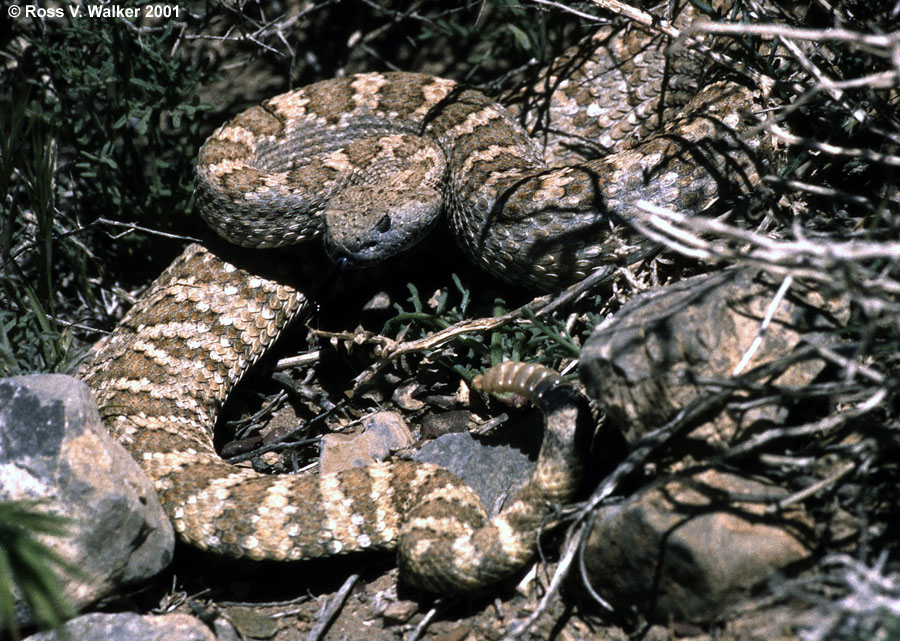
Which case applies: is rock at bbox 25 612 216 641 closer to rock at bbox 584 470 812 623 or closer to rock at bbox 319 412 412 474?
rock at bbox 319 412 412 474

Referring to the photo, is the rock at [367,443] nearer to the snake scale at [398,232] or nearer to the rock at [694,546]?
the snake scale at [398,232]

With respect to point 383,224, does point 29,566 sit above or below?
below

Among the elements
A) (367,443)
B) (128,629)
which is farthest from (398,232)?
(128,629)

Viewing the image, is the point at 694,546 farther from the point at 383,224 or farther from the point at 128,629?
the point at 383,224

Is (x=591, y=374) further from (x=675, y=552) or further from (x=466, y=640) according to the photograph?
(x=466, y=640)

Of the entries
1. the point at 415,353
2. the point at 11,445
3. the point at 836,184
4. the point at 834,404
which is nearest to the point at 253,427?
the point at 415,353

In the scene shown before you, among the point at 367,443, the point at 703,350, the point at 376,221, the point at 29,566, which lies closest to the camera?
the point at 29,566
